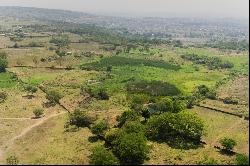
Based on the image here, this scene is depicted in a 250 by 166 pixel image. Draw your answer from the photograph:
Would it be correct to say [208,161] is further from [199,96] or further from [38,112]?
[199,96]

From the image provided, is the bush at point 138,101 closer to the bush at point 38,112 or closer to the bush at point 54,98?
the bush at point 54,98

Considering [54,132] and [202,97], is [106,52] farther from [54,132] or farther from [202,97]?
[54,132]

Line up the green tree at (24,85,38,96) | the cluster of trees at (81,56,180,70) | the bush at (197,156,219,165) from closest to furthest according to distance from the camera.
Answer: the bush at (197,156,219,165) < the green tree at (24,85,38,96) < the cluster of trees at (81,56,180,70)

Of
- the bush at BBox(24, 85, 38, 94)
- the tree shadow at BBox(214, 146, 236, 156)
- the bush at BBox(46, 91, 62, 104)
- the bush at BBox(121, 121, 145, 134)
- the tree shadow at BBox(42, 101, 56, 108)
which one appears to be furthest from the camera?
the bush at BBox(24, 85, 38, 94)

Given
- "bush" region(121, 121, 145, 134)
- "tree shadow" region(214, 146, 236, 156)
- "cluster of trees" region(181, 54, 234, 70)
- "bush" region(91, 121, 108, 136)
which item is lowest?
"tree shadow" region(214, 146, 236, 156)

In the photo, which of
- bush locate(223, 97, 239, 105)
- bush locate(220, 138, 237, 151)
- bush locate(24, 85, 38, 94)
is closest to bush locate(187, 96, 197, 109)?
bush locate(223, 97, 239, 105)

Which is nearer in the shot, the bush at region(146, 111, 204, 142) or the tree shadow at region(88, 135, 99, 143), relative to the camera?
the bush at region(146, 111, 204, 142)

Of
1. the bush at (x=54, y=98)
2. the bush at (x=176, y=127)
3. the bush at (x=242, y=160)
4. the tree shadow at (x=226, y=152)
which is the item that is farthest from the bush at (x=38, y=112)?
the bush at (x=242, y=160)

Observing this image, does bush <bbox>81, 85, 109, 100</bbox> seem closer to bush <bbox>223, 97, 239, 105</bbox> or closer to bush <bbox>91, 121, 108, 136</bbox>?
bush <bbox>91, 121, 108, 136</bbox>

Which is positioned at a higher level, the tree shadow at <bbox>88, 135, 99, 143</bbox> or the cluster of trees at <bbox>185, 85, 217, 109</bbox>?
the cluster of trees at <bbox>185, 85, 217, 109</bbox>

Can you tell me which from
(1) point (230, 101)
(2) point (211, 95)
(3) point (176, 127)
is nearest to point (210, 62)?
(2) point (211, 95)
